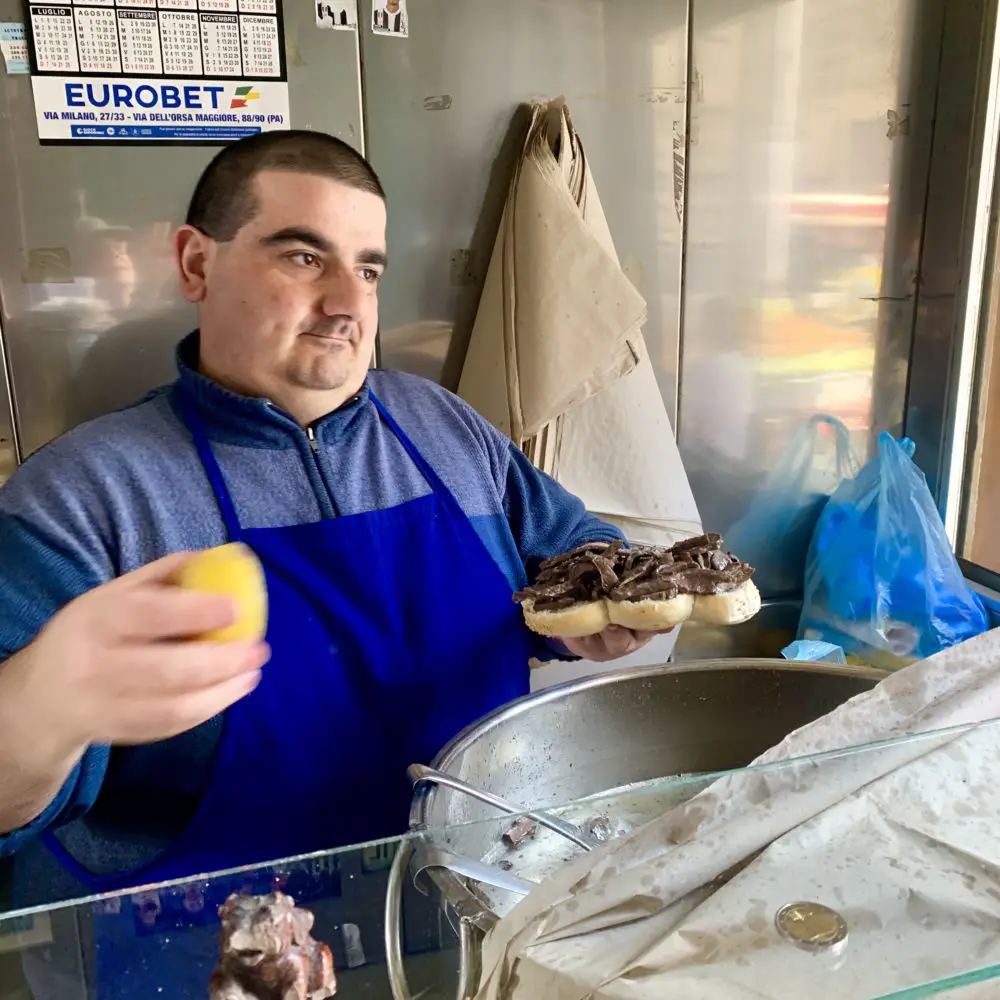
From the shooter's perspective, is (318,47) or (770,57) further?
(770,57)

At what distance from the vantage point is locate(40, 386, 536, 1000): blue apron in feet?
3.10

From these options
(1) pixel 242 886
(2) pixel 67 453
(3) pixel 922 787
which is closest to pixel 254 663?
(1) pixel 242 886

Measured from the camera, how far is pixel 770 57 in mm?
1637

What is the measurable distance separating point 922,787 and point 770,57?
1433mm

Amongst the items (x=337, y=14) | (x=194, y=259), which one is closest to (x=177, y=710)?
(x=194, y=259)

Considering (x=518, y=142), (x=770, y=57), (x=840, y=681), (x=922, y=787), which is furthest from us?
(x=770, y=57)

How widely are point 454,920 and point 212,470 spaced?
640 millimetres

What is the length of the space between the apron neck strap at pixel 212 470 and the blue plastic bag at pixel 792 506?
3.62 feet

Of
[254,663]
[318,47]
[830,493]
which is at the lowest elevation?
[830,493]

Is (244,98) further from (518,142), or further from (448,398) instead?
(448,398)

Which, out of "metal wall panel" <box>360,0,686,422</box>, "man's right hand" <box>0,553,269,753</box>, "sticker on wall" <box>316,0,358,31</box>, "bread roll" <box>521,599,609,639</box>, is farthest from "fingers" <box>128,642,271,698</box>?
"sticker on wall" <box>316,0,358,31</box>

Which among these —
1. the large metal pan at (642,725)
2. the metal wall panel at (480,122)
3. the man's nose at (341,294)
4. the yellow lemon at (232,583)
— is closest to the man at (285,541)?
the man's nose at (341,294)

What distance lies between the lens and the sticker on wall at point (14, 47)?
126 centimetres

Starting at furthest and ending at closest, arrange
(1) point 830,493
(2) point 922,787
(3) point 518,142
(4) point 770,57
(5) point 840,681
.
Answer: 1. (1) point 830,493
2. (4) point 770,57
3. (3) point 518,142
4. (5) point 840,681
5. (2) point 922,787
